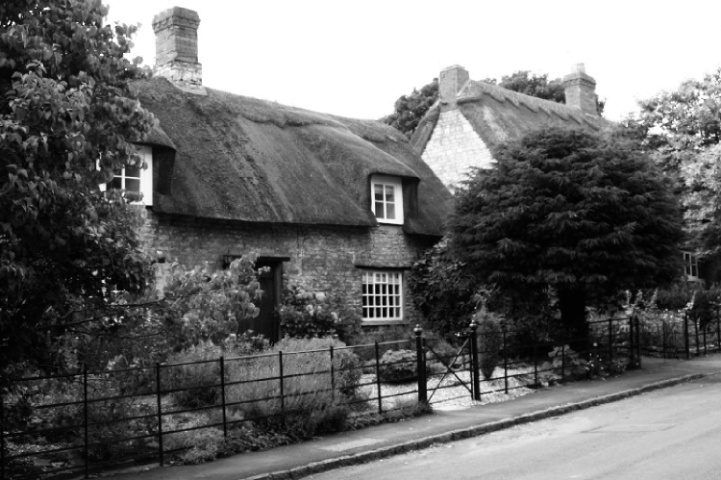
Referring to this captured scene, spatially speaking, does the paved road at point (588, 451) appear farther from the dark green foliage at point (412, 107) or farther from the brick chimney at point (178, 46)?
the dark green foliage at point (412, 107)

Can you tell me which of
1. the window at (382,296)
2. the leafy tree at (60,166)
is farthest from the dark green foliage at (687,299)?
the leafy tree at (60,166)

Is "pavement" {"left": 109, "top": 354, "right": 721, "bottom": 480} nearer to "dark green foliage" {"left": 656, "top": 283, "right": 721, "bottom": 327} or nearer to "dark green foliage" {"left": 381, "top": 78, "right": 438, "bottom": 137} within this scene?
"dark green foliage" {"left": 656, "top": 283, "right": 721, "bottom": 327}

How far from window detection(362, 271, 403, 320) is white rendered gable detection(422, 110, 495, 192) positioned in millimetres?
7317

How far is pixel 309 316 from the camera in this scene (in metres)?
20.2

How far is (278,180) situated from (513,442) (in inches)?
457

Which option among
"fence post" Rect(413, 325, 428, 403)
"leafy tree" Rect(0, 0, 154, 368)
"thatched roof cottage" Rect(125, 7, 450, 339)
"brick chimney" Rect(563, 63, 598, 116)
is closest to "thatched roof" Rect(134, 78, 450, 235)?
"thatched roof cottage" Rect(125, 7, 450, 339)

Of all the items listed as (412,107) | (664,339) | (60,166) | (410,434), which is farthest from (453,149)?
(60,166)

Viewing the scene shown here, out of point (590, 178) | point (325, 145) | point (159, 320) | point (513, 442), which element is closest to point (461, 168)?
point (325, 145)

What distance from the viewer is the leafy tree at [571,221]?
17188mm

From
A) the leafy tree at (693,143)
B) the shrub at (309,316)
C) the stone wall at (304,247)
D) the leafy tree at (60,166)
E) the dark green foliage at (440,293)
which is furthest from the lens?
the leafy tree at (693,143)

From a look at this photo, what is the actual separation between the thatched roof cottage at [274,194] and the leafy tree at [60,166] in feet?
30.3

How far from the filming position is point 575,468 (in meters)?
9.00

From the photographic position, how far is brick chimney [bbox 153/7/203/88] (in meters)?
22.3

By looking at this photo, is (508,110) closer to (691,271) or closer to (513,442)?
(691,271)
